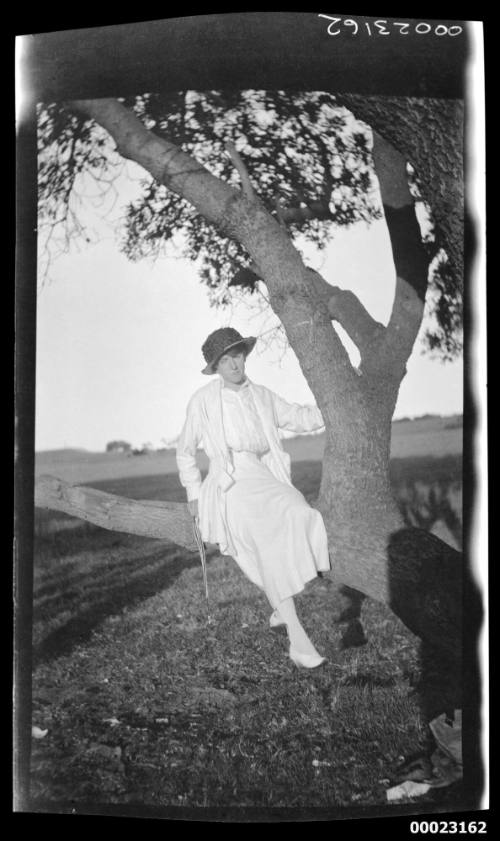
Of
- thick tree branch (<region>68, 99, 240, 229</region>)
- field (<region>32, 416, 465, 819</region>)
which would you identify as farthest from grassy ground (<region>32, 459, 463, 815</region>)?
thick tree branch (<region>68, 99, 240, 229</region>)

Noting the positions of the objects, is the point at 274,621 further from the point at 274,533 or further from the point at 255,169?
the point at 255,169

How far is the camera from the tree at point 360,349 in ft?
19.8

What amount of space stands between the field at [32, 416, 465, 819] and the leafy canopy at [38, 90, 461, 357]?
1368 millimetres

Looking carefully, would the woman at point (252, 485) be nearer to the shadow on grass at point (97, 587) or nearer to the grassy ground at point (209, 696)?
the grassy ground at point (209, 696)

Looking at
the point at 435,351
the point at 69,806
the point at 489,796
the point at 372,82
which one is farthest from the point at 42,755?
the point at 372,82

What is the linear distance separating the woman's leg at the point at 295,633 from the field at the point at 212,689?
54 millimetres

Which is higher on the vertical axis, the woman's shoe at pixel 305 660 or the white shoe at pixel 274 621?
the white shoe at pixel 274 621

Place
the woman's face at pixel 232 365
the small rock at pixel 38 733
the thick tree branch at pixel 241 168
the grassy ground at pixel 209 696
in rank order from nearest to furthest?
the grassy ground at pixel 209 696 < the woman's face at pixel 232 365 < the thick tree branch at pixel 241 168 < the small rock at pixel 38 733

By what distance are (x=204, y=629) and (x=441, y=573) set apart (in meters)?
1.52

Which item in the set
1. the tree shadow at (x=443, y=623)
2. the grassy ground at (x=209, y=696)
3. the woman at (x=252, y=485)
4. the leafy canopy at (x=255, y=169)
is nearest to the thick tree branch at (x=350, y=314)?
the leafy canopy at (x=255, y=169)

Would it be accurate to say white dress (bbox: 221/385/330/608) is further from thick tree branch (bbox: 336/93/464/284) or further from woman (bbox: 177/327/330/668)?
thick tree branch (bbox: 336/93/464/284)

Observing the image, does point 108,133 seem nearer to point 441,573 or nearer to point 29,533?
point 29,533

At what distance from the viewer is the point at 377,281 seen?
6098mm

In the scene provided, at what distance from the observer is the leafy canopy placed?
6.04 meters
